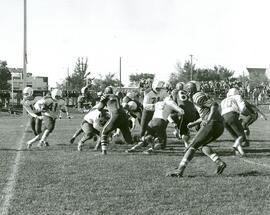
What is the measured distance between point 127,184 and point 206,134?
1.77m

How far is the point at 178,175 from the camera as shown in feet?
29.0

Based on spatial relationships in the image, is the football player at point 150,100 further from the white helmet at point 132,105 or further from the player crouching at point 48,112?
the player crouching at point 48,112

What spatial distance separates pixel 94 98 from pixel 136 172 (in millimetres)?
10656

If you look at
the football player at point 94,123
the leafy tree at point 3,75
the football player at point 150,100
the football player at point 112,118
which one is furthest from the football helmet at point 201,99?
the leafy tree at point 3,75

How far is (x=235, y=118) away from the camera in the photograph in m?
12.1

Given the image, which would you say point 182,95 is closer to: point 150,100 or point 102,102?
point 150,100

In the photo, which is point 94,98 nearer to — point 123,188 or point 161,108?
point 161,108

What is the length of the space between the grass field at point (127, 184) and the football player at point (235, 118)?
463mm

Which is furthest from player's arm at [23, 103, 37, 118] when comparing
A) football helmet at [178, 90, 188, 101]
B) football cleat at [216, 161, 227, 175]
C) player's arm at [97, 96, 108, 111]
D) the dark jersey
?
A: football cleat at [216, 161, 227, 175]

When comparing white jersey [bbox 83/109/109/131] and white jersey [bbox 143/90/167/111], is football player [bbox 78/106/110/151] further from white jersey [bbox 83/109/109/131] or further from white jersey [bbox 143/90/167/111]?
white jersey [bbox 143/90/167/111]

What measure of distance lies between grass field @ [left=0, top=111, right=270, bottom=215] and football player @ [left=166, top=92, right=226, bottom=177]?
0.79 ft

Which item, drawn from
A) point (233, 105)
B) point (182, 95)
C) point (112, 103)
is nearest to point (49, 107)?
point (112, 103)

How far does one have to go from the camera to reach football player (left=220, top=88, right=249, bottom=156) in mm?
11938

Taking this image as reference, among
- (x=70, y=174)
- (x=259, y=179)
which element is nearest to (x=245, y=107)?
(x=259, y=179)
